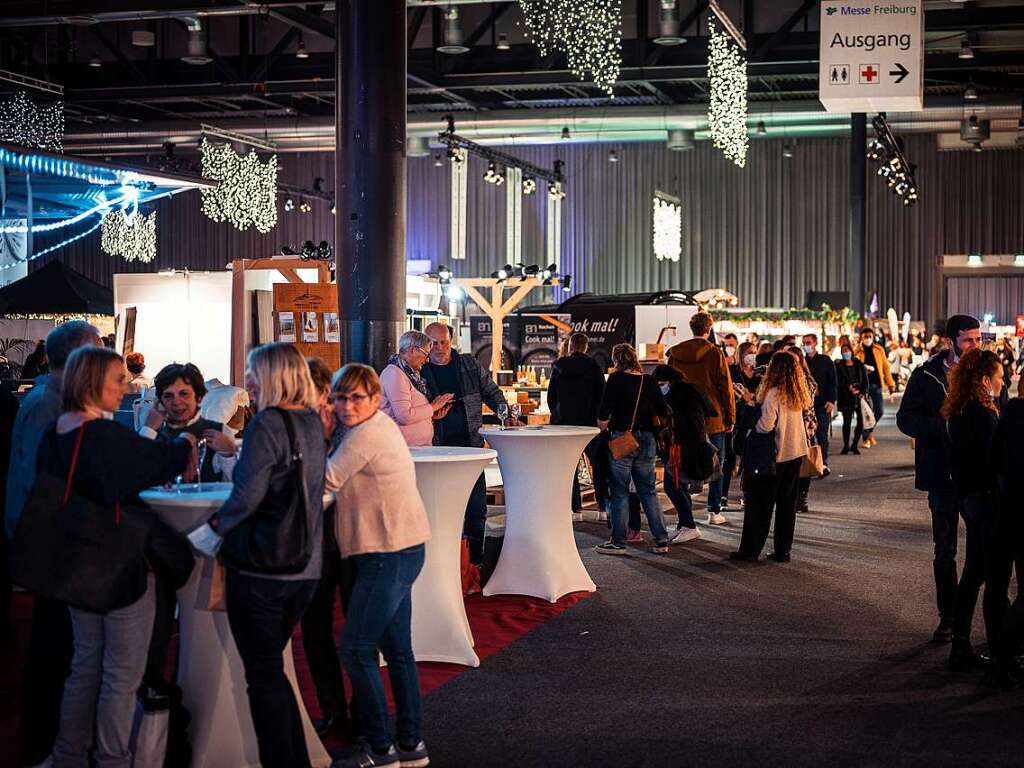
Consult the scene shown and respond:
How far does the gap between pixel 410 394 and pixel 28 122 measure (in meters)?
13.3

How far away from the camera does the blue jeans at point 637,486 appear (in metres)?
7.86

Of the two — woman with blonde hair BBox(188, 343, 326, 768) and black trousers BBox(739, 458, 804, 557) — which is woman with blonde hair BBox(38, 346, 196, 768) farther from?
black trousers BBox(739, 458, 804, 557)

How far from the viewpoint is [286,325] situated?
813 centimetres

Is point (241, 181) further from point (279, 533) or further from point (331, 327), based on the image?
point (279, 533)

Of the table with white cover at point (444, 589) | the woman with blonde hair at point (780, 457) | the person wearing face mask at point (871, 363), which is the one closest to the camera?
Answer: the table with white cover at point (444, 589)

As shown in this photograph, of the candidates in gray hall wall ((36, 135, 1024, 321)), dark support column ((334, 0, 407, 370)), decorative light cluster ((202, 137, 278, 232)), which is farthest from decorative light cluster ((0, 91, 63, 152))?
gray hall wall ((36, 135, 1024, 321))

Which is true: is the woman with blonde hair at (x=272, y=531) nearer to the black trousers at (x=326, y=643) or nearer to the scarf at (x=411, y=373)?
the black trousers at (x=326, y=643)

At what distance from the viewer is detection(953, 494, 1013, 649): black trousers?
4.79 metres

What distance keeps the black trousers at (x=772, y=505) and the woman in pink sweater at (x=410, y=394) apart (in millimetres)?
2289

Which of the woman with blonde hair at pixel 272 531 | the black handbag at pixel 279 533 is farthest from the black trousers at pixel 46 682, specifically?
the black handbag at pixel 279 533

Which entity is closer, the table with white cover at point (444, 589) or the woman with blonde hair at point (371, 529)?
the woman with blonde hair at point (371, 529)

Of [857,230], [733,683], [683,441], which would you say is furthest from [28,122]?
[733,683]

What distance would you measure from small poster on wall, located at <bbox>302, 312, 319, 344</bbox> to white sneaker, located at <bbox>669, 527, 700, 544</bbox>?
2636 mm

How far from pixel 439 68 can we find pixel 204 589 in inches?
607
